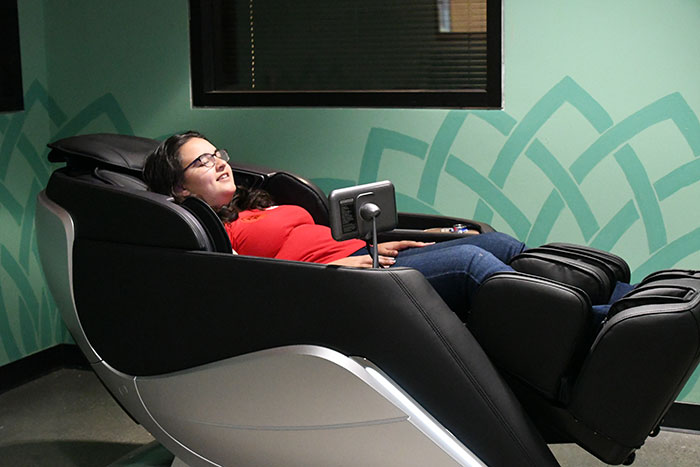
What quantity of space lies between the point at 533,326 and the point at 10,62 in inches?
91.1

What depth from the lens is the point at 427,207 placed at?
3.12 metres

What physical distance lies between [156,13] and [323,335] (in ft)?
6.21

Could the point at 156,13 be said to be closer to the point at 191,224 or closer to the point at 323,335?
the point at 191,224

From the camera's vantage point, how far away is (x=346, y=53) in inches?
129

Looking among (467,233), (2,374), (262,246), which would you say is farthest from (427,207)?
(2,374)

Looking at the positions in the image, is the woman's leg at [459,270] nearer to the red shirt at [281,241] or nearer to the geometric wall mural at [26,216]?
the red shirt at [281,241]

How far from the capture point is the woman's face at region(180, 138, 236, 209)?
2.51 m

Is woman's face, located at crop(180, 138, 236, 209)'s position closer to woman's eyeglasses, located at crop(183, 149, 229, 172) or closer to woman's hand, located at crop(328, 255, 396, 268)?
woman's eyeglasses, located at crop(183, 149, 229, 172)

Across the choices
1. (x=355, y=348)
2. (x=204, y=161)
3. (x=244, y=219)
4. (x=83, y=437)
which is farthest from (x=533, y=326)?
(x=83, y=437)

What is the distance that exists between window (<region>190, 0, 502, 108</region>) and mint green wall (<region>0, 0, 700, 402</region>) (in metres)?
0.06

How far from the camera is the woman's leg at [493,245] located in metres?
2.33

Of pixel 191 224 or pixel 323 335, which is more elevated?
pixel 191 224

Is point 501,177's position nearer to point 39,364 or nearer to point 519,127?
point 519,127

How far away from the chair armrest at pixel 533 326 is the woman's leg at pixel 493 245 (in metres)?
0.36
